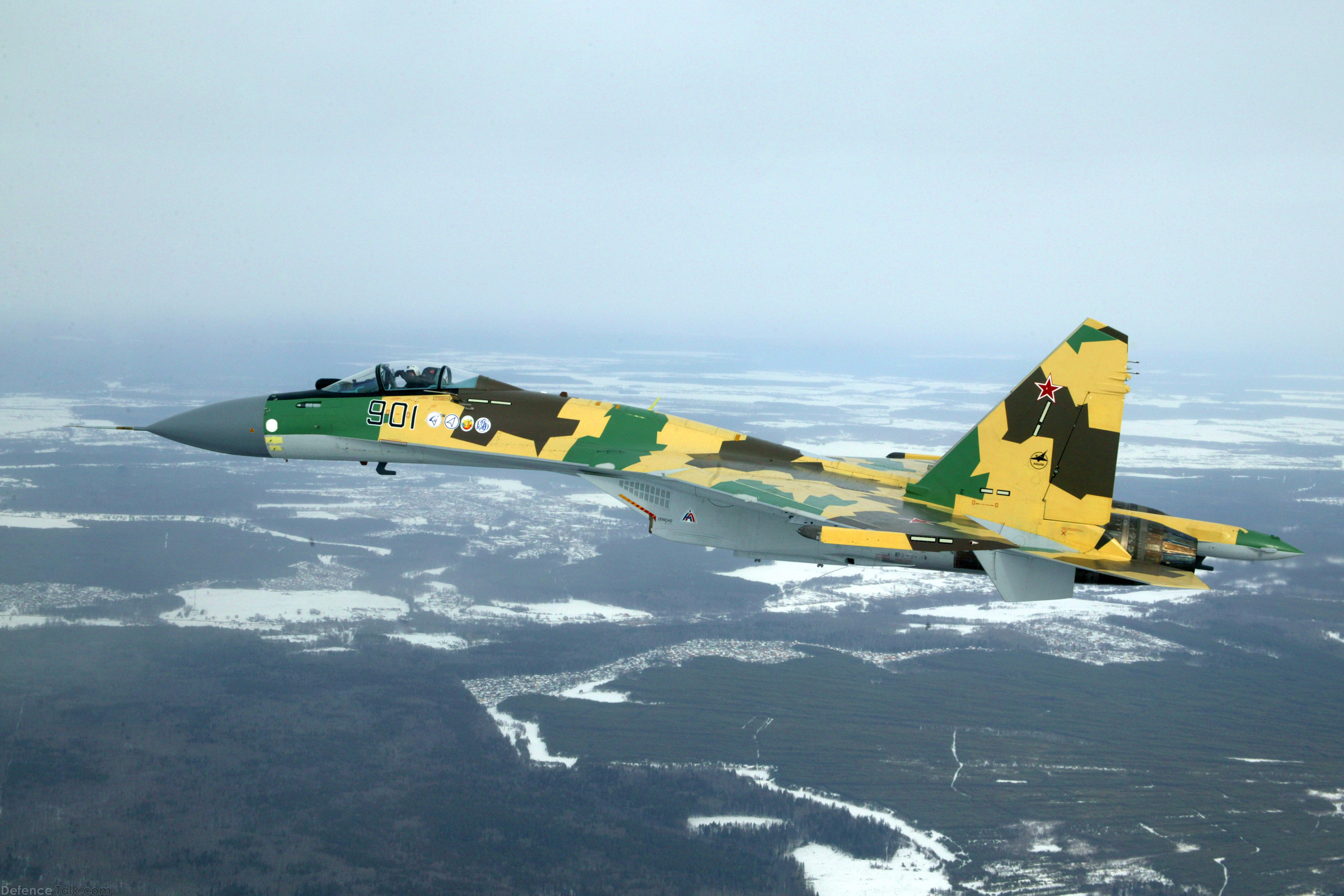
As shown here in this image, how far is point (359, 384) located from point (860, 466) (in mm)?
14385

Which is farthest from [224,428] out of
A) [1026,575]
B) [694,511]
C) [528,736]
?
[528,736]

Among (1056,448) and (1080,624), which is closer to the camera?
(1056,448)

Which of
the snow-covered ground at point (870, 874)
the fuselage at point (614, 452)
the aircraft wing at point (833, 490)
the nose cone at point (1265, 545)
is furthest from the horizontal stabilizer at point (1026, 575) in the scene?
the snow-covered ground at point (870, 874)

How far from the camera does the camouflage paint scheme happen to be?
17641 millimetres

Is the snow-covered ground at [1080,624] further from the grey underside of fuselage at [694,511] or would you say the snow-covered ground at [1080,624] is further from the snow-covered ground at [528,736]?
the grey underside of fuselage at [694,511]

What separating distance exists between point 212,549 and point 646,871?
71958 millimetres

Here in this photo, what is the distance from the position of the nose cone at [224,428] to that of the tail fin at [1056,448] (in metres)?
18.7

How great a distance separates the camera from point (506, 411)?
2195 centimetres

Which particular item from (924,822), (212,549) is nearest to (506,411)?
(924,822)

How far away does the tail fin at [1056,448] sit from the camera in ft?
58.2

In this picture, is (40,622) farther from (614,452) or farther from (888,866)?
(614,452)

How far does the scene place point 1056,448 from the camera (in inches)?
722

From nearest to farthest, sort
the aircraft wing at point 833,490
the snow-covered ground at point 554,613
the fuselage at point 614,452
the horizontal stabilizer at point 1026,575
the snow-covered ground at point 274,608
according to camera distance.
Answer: the horizontal stabilizer at point 1026,575
the aircraft wing at point 833,490
the fuselage at point 614,452
the snow-covered ground at point 274,608
the snow-covered ground at point 554,613

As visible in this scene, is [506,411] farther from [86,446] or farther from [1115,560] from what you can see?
[86,446]
